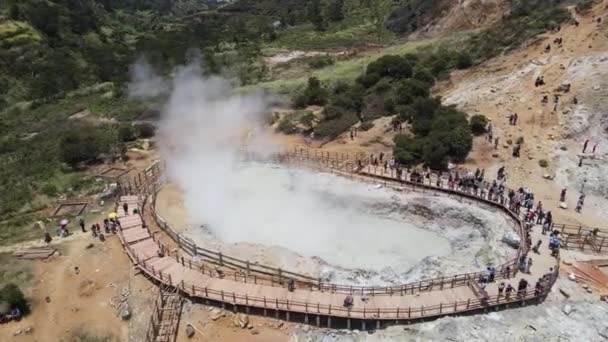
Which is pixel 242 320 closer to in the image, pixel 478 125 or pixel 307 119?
pixel 478 125

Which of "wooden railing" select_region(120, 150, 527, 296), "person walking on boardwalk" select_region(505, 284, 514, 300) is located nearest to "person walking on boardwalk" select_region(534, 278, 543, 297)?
"person walking on boardwalk" select_region(505, 284, 514, 300)

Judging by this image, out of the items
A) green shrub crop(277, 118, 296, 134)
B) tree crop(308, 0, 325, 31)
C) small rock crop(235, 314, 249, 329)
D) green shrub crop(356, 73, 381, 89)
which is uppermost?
tree crop(308, 0, 325, 31)

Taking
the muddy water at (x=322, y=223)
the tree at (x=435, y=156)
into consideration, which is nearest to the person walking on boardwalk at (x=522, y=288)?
the muddy water at (x=322, y=223)

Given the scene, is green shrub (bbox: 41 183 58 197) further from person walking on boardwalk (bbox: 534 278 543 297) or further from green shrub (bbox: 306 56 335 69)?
green shrub (bbox: 306 56 335 69)

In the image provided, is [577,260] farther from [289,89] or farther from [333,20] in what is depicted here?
[333,20]

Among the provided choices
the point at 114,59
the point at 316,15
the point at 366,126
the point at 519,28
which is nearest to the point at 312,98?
the point at 366,126

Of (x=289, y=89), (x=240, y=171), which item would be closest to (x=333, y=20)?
(x=289, y=89)

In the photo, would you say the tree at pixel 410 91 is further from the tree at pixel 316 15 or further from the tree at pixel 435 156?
the tree at pixel 316 15
